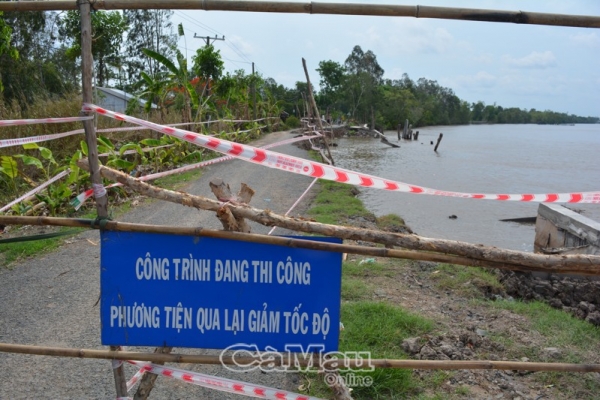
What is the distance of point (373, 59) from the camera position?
67375mm

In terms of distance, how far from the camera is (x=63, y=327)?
4.01 m

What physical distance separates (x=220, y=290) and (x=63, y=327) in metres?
2.59

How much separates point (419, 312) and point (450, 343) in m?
0.72

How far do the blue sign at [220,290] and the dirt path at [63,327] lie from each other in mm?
1164

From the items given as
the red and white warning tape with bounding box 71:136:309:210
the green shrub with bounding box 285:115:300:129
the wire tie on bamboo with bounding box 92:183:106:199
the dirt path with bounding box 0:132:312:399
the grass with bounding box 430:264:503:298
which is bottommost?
the dirt path with bounding box 0:132:312:399

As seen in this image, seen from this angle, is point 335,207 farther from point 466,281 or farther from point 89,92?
point 89,92

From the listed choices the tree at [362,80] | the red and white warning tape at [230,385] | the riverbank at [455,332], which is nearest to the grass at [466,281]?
the riverbank at [455,332]

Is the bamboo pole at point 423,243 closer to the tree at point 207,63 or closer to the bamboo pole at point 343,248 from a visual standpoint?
the bamboo pole at point 343,248

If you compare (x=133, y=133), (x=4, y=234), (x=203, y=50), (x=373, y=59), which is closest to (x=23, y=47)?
(x=203, y=50)

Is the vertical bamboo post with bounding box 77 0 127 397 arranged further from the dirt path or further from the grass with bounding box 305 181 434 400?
the grass with bounding box 305 181 434 400

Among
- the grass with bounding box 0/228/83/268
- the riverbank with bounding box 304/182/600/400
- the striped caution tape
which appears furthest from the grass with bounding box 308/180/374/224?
the striped caution tape

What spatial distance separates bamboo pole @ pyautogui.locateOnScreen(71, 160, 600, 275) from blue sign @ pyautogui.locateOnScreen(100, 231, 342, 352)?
12 centimetres

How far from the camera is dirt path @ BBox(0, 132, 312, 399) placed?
10.2 feet

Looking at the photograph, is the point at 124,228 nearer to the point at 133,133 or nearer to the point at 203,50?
the point at 133,133
